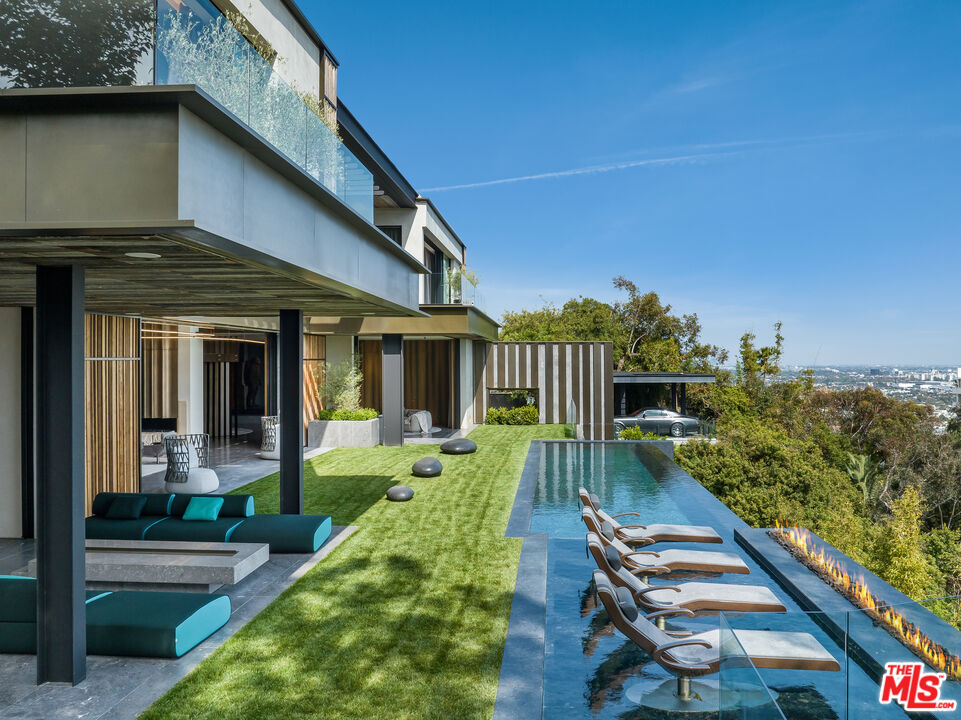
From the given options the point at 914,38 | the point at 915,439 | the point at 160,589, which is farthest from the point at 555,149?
the point at 160,589

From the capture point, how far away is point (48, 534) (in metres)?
4.86

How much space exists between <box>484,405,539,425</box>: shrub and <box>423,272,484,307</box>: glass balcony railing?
809cm

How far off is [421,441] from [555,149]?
51.8 meters

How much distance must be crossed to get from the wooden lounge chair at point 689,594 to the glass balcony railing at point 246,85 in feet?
15.7

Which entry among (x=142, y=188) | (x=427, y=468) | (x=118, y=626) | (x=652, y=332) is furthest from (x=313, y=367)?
(x=652, y=332)

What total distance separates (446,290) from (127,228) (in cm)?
1522

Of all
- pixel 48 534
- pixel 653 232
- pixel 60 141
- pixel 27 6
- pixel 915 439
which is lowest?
pixel 915 439

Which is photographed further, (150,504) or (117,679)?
(150,504)

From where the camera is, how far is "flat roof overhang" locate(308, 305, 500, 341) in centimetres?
1831

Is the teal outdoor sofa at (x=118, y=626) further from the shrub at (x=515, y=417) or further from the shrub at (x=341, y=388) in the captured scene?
the shrub at (x=515, y=417)

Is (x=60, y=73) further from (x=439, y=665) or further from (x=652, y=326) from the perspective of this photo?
(x=652, y=326)

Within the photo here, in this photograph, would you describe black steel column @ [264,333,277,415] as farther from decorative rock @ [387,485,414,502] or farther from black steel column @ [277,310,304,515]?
black steel column @ [277,310,304,515]

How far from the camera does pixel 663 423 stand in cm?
3027

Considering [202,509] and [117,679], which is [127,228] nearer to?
[117,679]
